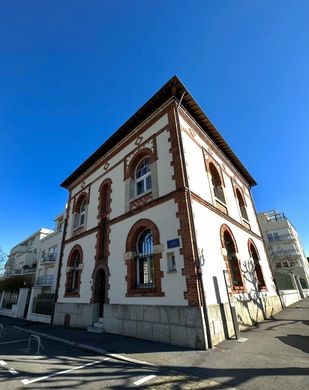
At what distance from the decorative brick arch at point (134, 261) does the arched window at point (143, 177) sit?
6.21 feet

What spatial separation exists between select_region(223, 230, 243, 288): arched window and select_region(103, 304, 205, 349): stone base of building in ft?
14.1

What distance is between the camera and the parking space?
14.1 ft

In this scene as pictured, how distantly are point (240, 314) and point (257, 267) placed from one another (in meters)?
5.72

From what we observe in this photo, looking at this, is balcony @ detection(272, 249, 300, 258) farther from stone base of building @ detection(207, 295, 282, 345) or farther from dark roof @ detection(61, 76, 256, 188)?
dark roof @ detection(61, 76, 256, 188)

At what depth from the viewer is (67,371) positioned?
5.04 m

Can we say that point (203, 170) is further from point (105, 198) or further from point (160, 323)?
point (160, 323)

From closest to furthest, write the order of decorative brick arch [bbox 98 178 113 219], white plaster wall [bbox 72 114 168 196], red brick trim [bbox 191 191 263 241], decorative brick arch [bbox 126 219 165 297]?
decorative brick arch [bbox 126 219 165 297]
red brick trim [bbox 191 191 263 241]
white plaster wall [bbox 72 114 168 196]
decorative brick arch [bbox 98 178 113 219]

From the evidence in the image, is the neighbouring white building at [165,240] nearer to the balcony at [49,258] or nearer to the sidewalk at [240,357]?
the sidewalk at [240,357]

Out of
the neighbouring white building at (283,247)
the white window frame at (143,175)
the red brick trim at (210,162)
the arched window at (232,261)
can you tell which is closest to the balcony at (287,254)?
the neighbouring white building at (283,247)

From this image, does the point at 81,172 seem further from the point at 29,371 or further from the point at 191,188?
the point at 29,371

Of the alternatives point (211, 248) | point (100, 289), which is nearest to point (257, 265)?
point (211, 248)

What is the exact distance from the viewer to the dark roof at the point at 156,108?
10.2m

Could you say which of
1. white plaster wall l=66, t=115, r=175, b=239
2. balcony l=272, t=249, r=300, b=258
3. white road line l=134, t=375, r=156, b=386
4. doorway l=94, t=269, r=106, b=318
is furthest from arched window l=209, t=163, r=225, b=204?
balcony l=272, t=249, r=300, b=258

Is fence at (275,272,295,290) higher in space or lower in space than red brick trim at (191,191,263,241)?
lower
